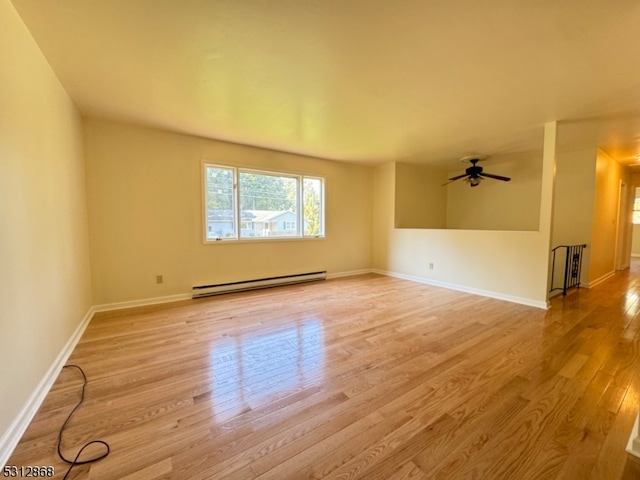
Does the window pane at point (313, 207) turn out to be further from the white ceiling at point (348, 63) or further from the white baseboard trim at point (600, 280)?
the white baseboard trim at point (600, 280)

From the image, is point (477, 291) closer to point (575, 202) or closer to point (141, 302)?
point (575, 202)

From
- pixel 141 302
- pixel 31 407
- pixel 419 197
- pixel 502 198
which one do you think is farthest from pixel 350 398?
pixel 502 198

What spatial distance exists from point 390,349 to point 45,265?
280 centimetres

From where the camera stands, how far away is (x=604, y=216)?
16.4 feet

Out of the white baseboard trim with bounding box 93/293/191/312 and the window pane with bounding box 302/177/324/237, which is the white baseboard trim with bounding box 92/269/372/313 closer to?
the white baseboard trim with bounding box 93/293/191/312

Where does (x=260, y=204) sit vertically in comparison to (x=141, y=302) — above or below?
above

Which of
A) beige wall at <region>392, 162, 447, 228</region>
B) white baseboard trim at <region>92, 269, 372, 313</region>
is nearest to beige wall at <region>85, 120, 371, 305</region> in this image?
white baseboard trim at <region>92, 269, 372, 313</region>

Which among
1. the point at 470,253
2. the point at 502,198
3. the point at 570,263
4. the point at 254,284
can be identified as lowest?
the point at 254,284

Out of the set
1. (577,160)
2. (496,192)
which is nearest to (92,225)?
(496,192)

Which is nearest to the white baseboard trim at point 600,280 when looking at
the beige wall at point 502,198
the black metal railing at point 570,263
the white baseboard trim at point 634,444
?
the black metal railing at point 570,263

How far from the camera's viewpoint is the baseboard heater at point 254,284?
407 centimetres

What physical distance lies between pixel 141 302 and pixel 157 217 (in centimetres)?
117

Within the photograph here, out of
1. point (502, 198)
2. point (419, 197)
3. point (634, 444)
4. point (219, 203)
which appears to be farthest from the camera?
point (419, 197)

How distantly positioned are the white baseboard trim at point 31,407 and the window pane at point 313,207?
143 inches
